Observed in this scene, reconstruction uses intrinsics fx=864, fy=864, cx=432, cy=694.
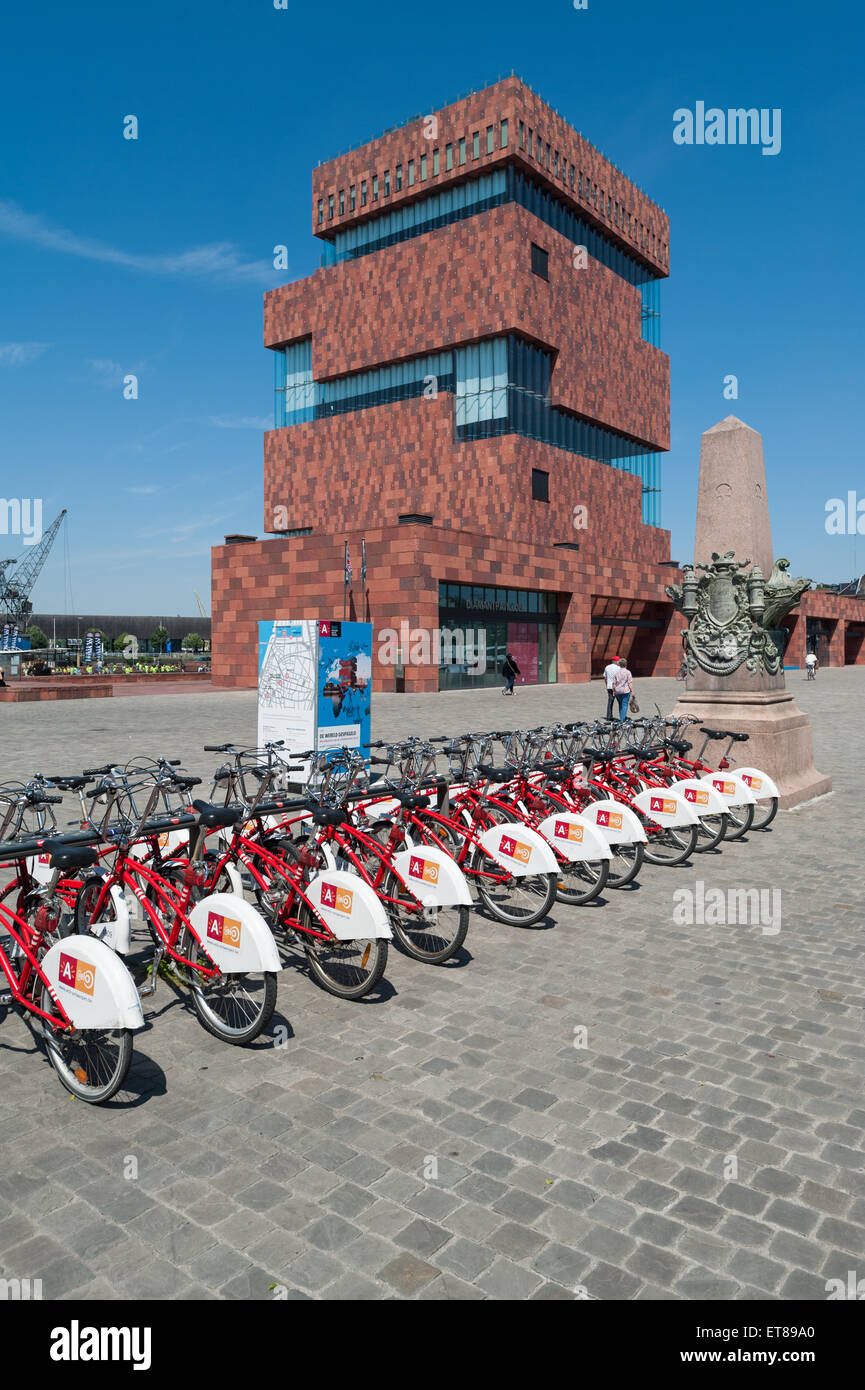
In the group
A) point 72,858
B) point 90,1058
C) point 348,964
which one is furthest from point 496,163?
point 90,1058

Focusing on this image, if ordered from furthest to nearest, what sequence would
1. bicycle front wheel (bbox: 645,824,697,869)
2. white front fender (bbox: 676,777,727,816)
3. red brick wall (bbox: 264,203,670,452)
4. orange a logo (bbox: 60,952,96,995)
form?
red brick wall (bbox: 264,203,670,452) < white front fender (bbox: 676,777,727,816) < bicycle front wheel (bbox: 645,824,697,869) < orange a logo (bbox: 60,952,96,995)

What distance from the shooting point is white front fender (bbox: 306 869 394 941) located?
4.71 metres

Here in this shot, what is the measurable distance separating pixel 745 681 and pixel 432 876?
7579 millimetres

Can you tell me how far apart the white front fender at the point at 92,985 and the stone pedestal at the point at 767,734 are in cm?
851

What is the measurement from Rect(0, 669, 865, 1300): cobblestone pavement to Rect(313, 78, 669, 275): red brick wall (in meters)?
54.4

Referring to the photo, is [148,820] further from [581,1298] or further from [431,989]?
[581,1298]

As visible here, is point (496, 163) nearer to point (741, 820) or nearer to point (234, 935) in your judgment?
point (741, 820)

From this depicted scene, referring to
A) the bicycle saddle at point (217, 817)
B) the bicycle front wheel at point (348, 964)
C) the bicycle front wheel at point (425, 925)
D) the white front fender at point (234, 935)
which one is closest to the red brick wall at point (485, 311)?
the bicycle front wheel at point (425, 925)

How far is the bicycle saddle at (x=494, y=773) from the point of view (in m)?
6.76

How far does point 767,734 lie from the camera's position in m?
10.8

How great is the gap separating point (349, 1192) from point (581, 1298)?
920mm

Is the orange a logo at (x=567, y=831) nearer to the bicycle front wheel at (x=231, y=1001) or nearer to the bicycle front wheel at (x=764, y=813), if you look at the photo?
the bicycle front wheel at (x=231, y=1001)

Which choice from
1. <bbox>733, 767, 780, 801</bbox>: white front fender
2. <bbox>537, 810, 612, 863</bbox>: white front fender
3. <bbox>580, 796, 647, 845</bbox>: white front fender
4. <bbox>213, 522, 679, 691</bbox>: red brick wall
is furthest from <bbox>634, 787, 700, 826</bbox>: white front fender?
<bbox>213, 522, 679, 691</bbox>: red brick wall

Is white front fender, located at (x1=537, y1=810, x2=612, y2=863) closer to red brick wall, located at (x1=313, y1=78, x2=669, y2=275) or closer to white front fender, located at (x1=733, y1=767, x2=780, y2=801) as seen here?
white front fender, located at (x1=733, y1=767, x2=780, y2=801)
